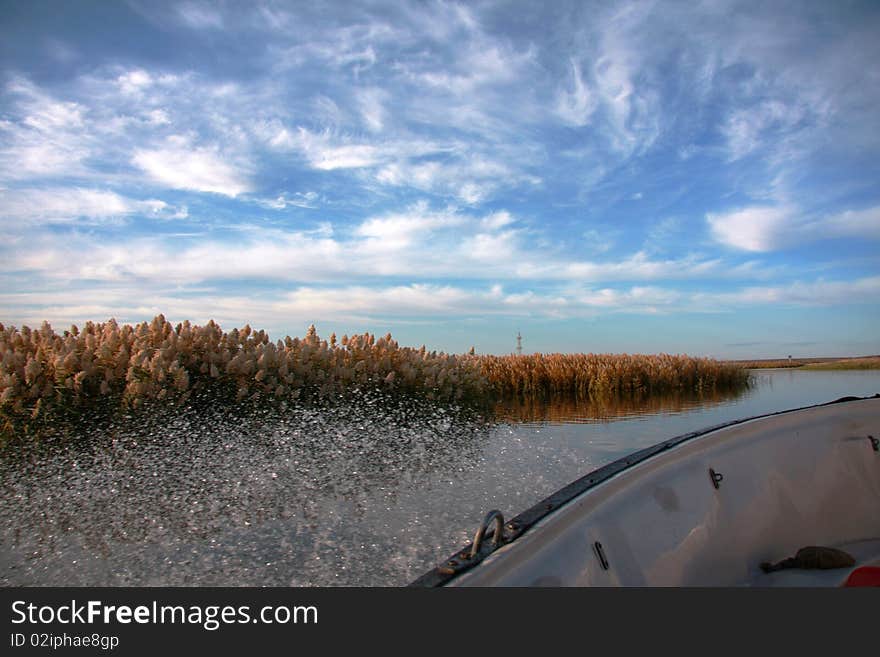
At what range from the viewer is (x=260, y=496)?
307 centimetres

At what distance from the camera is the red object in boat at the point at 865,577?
1955mm

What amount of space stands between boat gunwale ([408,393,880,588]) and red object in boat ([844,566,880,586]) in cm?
72

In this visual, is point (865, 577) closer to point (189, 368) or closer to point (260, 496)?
point (260, 496)

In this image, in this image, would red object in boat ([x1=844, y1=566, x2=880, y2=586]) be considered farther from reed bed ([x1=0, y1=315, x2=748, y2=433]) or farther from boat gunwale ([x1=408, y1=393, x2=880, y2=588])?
reed bed ([x1=0, y1=315, x2=748, y2=433])

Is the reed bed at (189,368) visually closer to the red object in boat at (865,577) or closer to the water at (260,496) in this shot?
the water at (260,496)

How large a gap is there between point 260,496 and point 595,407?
22.0ft

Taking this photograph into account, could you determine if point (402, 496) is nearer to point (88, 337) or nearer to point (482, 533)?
point (482, 533)

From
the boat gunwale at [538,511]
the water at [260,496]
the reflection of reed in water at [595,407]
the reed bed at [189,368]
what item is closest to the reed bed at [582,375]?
the reflection of reed in water at [595,407]

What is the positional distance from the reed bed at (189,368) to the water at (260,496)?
22cm

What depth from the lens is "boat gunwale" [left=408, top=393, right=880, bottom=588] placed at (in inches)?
51.6

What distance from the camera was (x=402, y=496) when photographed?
3230 millimetres
